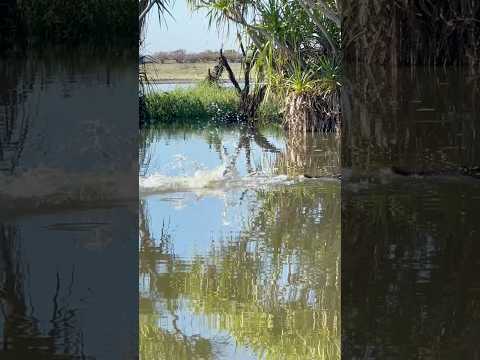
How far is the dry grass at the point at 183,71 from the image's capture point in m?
7.76

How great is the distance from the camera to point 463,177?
5.62 ft

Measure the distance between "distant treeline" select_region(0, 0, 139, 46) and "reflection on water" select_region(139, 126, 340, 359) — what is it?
878 mm

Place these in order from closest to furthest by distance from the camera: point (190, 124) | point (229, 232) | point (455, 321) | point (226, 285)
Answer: point (455, 321) → point (226, 285) → point (229, 232) → point (190, 124)

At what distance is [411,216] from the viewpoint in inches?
66.5

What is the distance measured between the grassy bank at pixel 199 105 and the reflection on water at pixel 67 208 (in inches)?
239

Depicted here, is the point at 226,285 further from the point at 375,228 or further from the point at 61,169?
the point at 61,169

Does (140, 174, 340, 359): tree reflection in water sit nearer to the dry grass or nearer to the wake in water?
the wake in water

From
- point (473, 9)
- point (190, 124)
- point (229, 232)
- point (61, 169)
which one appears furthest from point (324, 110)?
point (61, 169)

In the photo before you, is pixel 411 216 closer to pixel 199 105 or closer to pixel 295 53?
pixel 295 53

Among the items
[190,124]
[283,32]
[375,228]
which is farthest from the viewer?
[190,124]

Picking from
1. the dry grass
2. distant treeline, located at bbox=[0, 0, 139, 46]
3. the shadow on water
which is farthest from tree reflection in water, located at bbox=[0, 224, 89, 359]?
the dry grass

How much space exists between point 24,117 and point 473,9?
1.03m

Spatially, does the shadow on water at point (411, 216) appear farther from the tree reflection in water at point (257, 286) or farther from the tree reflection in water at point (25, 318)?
the tree reflection in water at point (25, 318)

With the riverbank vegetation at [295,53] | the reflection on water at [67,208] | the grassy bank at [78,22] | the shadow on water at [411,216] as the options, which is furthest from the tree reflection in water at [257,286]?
the riverbank vegetation at [295,53]
